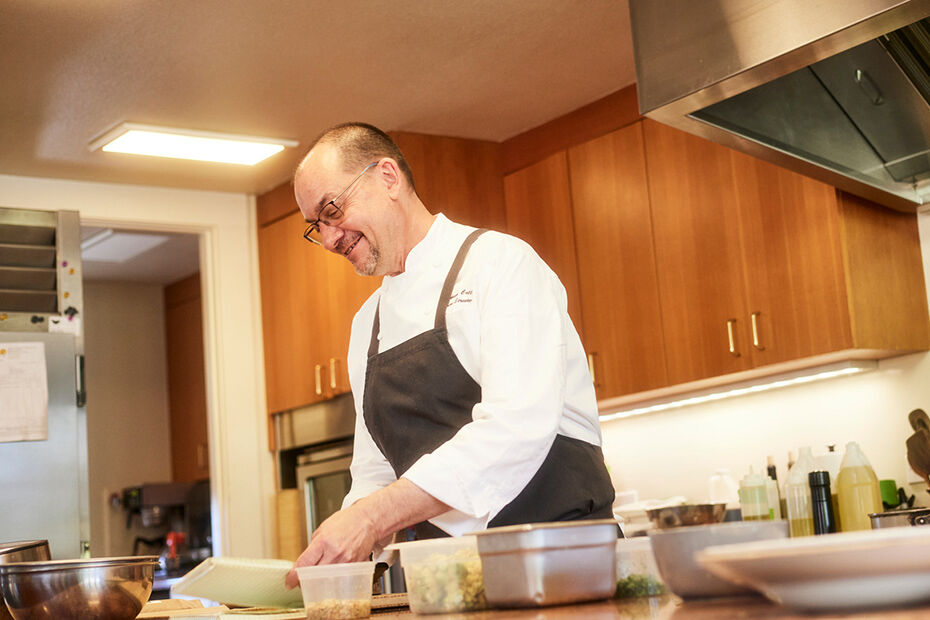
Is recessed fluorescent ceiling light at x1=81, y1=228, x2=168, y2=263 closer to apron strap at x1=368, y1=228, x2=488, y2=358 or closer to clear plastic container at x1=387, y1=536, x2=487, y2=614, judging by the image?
apron strap at x1=368, y1=228, x2=488, y2=358

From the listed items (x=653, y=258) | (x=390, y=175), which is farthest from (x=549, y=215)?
(x=390, y=175)

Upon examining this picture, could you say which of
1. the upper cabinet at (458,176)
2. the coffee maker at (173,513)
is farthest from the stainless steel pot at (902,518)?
the coffee maker at (173,513)

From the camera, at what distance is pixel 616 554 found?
1226 millimetres

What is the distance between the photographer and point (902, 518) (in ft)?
8.61

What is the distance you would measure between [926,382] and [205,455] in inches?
164

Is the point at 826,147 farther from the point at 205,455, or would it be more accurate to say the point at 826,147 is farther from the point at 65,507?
the point at 205,455

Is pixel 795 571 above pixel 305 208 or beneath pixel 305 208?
beneath

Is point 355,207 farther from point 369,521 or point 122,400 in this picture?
point 122,400

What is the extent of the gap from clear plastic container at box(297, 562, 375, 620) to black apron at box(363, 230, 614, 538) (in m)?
0.42

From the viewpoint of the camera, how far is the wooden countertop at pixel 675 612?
31.6 inches

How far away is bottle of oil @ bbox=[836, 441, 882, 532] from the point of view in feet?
10.2

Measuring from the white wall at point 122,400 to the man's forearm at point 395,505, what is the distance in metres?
5.23

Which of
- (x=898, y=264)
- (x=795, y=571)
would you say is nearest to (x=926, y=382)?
(x=898, y=264)

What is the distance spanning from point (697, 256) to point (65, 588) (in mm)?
2466
